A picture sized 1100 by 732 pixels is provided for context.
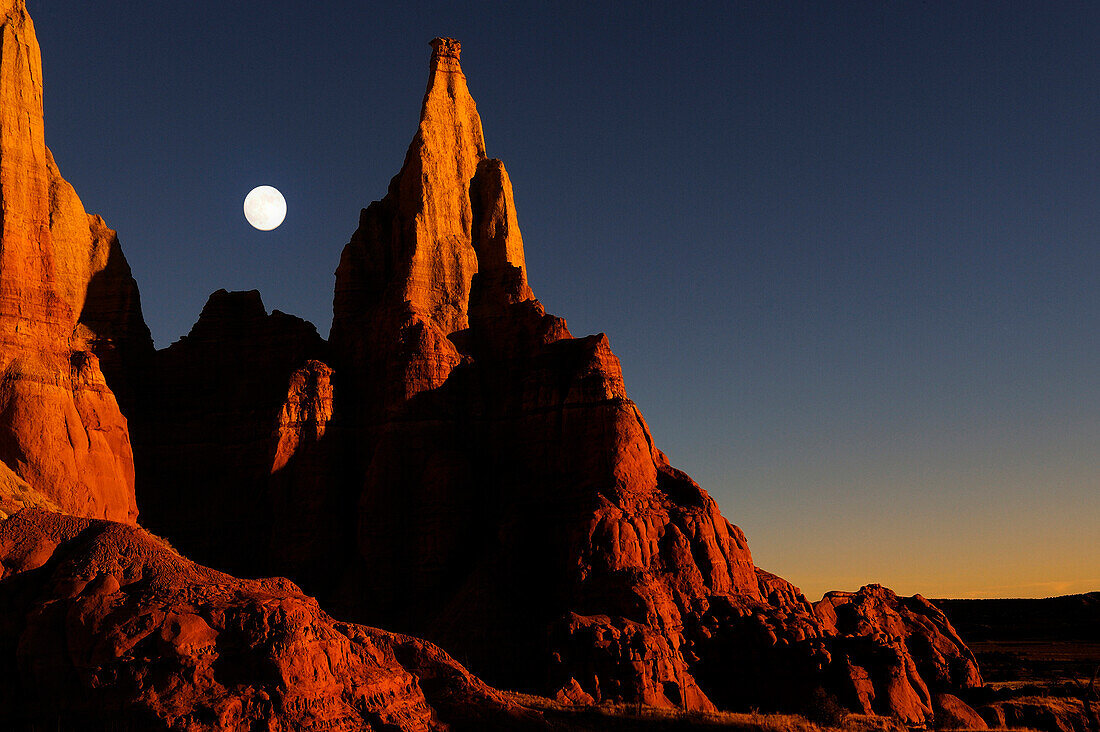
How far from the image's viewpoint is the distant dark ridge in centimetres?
12825

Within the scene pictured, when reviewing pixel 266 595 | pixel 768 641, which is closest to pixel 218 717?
pixel 266 595

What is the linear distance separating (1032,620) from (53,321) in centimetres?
11674

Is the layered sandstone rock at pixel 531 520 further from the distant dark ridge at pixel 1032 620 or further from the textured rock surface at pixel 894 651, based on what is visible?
the distant dark ridge at pixel 1032 620

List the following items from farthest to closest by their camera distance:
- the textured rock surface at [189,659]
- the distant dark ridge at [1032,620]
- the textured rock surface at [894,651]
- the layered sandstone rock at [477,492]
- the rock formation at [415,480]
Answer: the distant dark ridge at [1032,620], the layered sandstone rock at [477,492], the textured rock surface at [894,651], the rock formation at [415,480], the textured rock surface at [189,659]

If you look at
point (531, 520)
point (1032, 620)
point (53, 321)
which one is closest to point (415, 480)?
point (531, 520)

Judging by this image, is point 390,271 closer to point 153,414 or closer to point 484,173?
point 484,173

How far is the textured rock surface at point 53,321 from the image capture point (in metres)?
63.8

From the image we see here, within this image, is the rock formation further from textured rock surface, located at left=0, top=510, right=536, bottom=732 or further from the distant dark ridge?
the distant dark ridge

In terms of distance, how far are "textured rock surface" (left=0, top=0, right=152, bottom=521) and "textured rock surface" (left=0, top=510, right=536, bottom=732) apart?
27670mm

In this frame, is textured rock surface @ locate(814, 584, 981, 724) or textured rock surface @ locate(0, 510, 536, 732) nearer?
textured rock surface @ locate(0, 510, 536, 732)

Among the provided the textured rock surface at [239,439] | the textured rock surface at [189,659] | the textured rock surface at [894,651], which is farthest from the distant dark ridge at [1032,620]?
the textured rock surface at [189,659]

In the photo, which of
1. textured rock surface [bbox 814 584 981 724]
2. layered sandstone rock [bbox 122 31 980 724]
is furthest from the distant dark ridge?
layered sandstone rock [bbox 122 31 980 724]

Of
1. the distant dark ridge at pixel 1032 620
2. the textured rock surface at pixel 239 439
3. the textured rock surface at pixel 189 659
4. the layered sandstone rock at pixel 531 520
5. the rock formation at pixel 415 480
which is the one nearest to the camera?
the textured rock surface at pixel 189 659

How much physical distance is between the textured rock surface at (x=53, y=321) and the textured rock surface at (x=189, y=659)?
27.7 m
